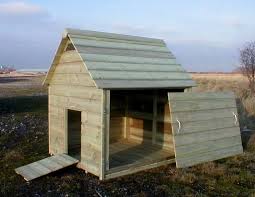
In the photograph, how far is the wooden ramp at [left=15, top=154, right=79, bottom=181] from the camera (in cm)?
775

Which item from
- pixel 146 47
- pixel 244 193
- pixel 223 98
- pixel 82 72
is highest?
pixel 146 47

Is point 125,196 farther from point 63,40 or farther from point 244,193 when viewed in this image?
point 63,40

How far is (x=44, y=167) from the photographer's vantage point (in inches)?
317

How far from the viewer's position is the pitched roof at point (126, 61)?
7656mm

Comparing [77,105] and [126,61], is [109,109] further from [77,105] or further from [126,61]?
[126,61]

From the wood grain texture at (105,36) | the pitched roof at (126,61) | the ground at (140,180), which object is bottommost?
the ground at (140,180)

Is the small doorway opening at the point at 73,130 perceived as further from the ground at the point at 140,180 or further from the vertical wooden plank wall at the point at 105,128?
the vertical wooden plank wall at the point at 105,128

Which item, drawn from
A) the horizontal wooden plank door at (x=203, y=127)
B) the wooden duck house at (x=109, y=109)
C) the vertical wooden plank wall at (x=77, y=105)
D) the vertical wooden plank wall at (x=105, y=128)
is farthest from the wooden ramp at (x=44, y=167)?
the horizontal wooden plank door at (x=203, y=127)

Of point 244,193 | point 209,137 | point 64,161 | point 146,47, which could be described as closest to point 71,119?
point 64,161

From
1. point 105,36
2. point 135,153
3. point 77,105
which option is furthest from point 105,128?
point 135,153

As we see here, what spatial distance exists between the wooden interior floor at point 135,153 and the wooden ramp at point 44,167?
3.57 feet

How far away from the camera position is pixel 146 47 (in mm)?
9461

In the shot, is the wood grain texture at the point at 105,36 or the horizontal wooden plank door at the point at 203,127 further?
the horizontal wooden plank door at the point at 203,127

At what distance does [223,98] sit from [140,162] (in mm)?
3032
